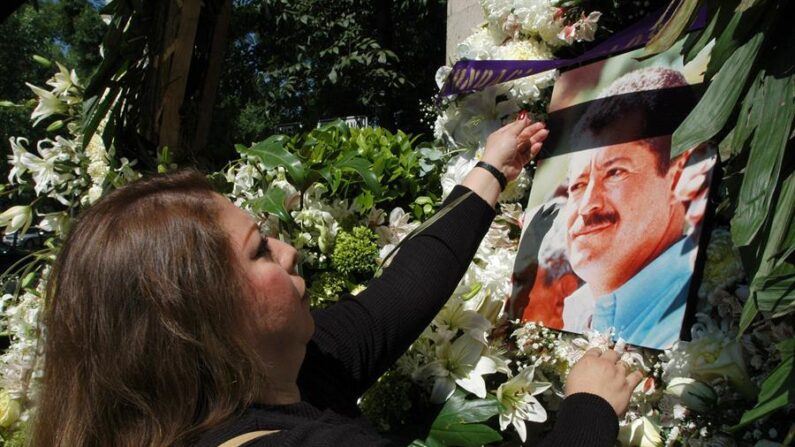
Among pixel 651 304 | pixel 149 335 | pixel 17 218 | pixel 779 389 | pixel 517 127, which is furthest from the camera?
pixel 17 218

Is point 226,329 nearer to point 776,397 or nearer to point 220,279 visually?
point 220,279

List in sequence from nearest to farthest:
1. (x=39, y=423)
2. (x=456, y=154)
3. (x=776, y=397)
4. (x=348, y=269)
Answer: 1. (x=776, y=397)
2. (x=39, y=423)
3. (x=348, y=269)
4. (x=456, y=154)

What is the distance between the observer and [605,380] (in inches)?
49.7

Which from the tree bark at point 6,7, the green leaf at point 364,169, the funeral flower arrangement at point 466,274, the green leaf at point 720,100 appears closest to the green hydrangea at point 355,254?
the funeral flower arrangement at point 466,274

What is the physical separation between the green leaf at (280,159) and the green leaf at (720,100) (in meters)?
1.06

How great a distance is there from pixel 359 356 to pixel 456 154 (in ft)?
2.71

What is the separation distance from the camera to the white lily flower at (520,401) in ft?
5.16

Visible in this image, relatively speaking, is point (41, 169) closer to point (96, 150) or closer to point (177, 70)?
point (96, 150)

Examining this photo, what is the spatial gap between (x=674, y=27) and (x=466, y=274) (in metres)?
0.87

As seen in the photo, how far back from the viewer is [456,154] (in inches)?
83.4

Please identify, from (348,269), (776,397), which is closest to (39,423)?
(348,269)

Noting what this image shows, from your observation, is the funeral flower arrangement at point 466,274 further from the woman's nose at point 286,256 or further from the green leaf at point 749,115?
the woman's nose at point 286,256

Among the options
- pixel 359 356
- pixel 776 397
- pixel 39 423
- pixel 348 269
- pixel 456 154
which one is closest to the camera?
pixel 776 397

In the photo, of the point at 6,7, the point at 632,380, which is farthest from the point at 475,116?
the point at 6,7
